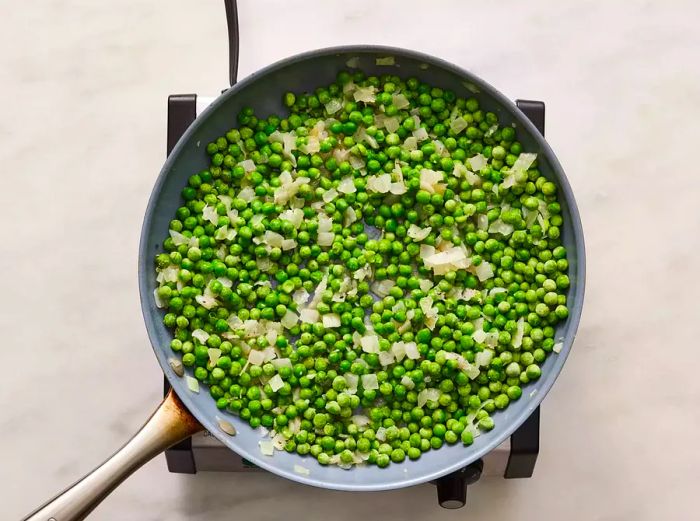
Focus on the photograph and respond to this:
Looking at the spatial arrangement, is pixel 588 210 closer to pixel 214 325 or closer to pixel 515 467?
pixel 515 467

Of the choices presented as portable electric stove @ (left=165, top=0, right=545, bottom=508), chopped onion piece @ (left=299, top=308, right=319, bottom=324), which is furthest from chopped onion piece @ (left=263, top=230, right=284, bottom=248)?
portable electric stove @ (left=165, top=0, right=545, bottom=508)

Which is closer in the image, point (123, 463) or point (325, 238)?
point (123, 463)

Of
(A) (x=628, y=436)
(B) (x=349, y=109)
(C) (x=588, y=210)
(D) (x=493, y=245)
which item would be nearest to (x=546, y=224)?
(D) (x=493, y=245)

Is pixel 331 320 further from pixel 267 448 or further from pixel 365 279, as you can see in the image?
pixel 267 448

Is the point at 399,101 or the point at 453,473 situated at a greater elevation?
the point at 399,101

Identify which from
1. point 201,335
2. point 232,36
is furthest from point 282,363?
point 232,36

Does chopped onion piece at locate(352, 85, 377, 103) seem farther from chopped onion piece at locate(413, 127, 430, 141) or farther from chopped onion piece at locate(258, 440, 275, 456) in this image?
chopped onion piece at locate(258, 440, 275, 456)

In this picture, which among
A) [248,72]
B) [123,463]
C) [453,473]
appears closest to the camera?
[123,463]

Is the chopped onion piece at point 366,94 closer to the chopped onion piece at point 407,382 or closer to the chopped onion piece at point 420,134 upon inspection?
the chopped onion piece at point 420,134
